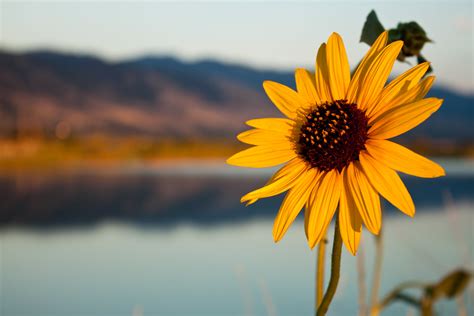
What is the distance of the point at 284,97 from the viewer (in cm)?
137

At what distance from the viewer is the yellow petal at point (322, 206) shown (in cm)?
126

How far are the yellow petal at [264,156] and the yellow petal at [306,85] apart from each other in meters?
0.13

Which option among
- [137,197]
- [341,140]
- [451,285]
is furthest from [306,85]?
[137,197]

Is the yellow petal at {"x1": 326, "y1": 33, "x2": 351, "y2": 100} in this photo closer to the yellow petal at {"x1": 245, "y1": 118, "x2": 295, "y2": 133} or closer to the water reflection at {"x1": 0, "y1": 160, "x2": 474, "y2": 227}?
the yellow petal at {"x1": 245, "y1": 118, "x2": 295, "y2": 133}

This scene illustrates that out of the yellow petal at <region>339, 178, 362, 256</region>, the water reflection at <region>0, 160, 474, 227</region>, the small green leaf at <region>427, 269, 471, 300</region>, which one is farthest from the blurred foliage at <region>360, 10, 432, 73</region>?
the water reflection at <region>0, 160, 474, 227</region>

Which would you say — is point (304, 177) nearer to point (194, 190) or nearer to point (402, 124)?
point (402, 124)

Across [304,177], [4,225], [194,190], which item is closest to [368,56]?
[304,177]

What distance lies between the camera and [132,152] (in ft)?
122

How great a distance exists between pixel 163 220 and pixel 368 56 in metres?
24.9

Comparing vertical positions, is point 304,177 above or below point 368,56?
below

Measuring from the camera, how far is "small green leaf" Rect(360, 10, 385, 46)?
1358mm

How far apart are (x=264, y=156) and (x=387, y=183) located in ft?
0.99

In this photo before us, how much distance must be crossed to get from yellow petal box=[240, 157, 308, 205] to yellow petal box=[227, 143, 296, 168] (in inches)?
0.8

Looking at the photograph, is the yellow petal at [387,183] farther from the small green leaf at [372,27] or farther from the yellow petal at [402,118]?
the small green leaf at [372,27]
